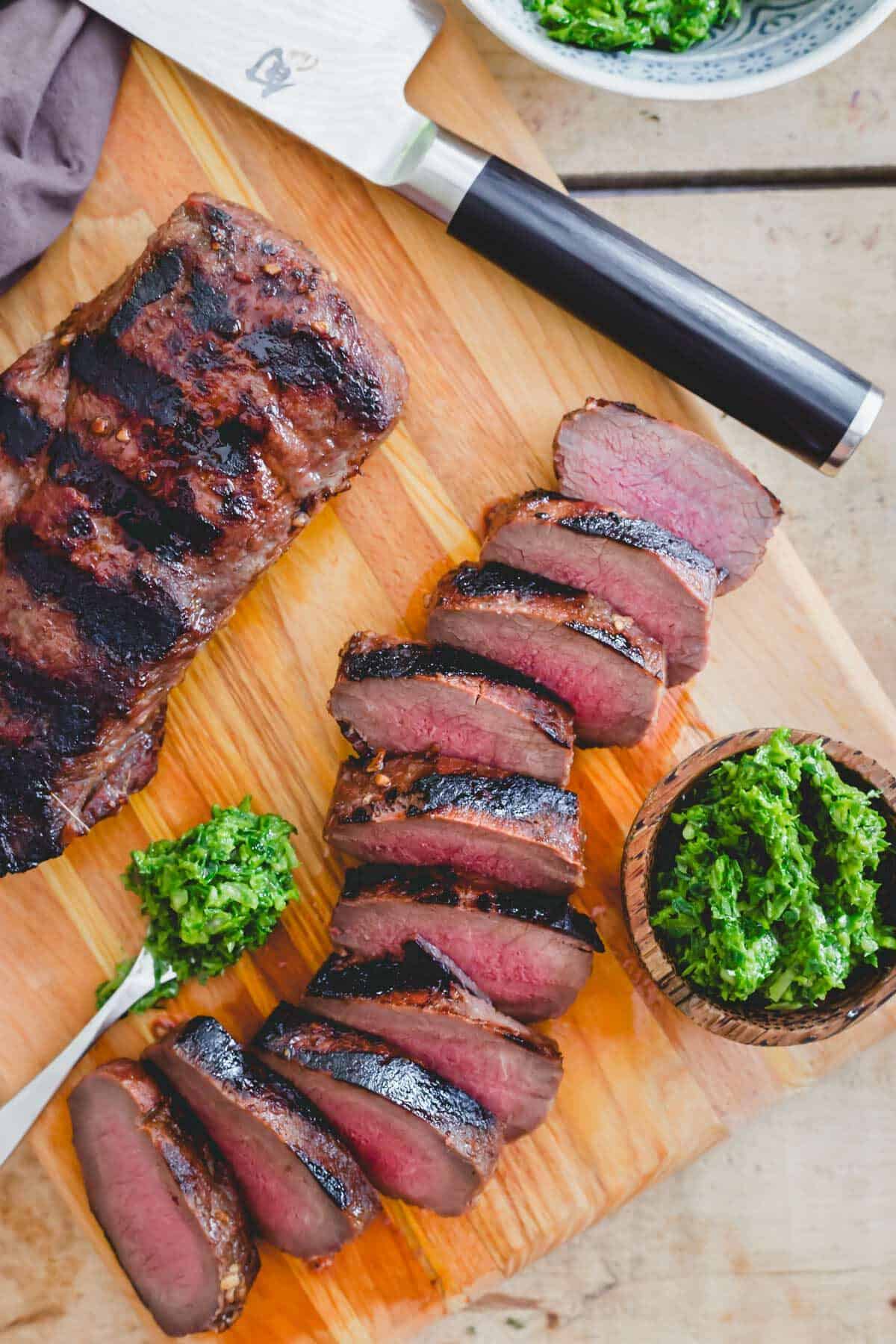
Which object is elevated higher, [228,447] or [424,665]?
[228,447]

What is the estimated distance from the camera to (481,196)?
11.0 feet

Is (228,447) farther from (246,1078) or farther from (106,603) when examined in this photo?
(246,1078)

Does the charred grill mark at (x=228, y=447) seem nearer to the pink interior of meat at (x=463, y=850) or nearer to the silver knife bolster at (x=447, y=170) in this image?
the silver knife bolster at (x=447, y=170)

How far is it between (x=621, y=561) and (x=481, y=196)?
114 cm

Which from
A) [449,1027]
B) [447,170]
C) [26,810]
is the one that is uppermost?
[447,170]

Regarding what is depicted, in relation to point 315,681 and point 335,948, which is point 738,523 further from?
point 335,948

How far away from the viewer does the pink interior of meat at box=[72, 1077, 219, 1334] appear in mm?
3240

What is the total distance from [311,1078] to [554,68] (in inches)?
116

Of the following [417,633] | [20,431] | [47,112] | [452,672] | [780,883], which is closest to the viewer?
[780,883]

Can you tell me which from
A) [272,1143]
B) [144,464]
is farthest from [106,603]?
[272,1143]

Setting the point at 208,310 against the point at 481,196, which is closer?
the point at 208,310

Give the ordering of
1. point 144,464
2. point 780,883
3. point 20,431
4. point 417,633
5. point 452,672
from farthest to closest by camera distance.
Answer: point 417,633 → point 452,672 → point 20,431 → point 144,464 → point 780,883

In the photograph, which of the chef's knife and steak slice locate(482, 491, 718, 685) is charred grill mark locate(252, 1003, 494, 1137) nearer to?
steak slice locate(482, 491, 718, 685)

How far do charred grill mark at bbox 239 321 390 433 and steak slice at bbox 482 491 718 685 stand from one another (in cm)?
56
